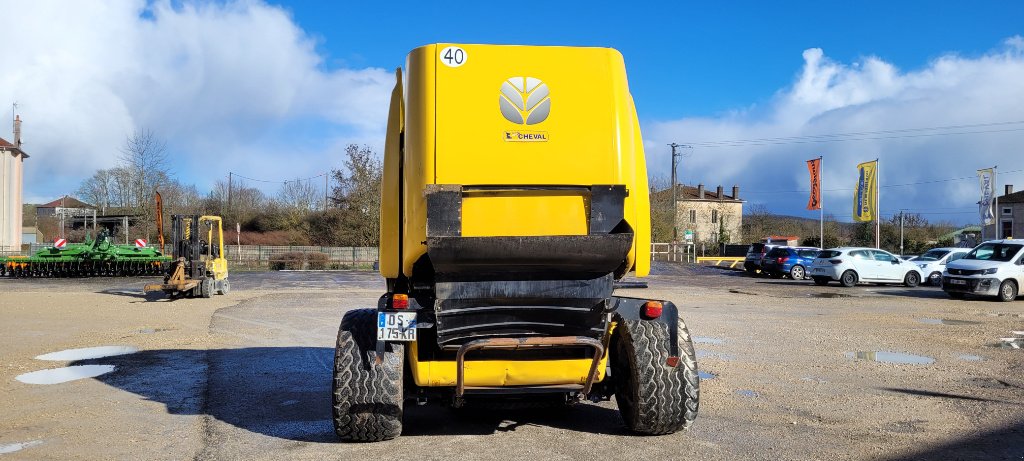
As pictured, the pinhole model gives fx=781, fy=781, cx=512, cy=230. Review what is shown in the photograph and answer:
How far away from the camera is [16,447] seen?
5.68 meters

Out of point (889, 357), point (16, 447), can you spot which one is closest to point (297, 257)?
point (889, 357)

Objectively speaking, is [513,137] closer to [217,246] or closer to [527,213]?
[527,213]

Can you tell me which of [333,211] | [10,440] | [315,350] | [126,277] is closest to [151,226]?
[333,211]

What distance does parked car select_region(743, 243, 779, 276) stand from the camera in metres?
38.2

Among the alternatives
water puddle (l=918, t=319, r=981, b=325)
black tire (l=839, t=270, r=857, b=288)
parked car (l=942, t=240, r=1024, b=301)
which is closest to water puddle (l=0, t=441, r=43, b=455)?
water puddle (l=918, t=319, r=981, b=325)

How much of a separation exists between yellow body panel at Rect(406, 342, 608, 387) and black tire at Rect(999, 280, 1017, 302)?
20.6 meters

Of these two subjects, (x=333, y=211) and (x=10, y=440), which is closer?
(x=10, y=440)

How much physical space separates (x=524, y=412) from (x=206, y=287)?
56.5 feet

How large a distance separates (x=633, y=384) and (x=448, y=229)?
6.21 ft

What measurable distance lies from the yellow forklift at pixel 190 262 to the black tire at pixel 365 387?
1668 cm

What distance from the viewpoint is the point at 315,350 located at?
36.7 ft

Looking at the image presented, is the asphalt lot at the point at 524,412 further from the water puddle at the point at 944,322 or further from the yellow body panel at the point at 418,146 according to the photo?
the yellow body panel at the point at 418,146

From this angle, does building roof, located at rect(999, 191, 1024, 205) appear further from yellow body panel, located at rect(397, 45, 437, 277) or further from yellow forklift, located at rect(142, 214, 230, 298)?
yellow body panel, located at rect(397, 45, 437, 277)

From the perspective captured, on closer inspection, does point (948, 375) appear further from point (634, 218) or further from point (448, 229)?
point (448, 229)
